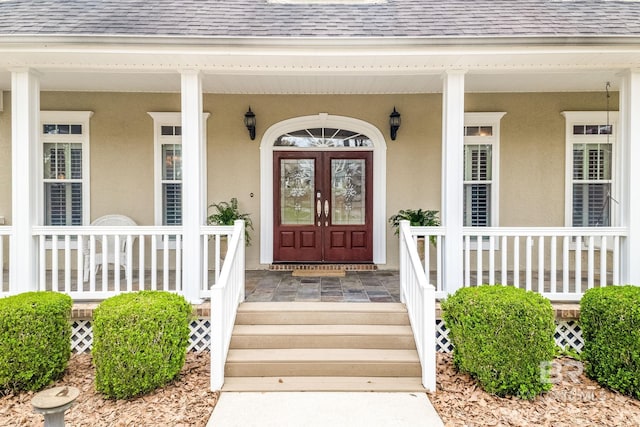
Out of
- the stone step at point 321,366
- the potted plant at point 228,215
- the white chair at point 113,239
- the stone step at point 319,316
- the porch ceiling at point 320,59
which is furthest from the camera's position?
the potted plant at point 228,215

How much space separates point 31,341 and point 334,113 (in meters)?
4.86

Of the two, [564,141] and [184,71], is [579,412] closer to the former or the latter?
[564,141]

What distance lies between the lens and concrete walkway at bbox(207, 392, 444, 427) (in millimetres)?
3113

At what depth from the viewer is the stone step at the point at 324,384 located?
3.57m

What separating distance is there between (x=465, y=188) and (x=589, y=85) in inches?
87.7

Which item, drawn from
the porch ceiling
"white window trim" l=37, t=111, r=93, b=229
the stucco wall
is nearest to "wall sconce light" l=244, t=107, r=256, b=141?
the stucco wall

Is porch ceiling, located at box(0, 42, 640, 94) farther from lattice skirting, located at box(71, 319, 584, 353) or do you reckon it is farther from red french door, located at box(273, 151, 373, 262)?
lattice skirting, located at box(71, 319, 584, 353)

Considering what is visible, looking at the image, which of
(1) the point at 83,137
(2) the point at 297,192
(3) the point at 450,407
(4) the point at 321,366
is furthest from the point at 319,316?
(1) the point at 83,137

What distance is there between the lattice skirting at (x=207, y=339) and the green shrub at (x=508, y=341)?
809mm

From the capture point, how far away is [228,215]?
243 inches

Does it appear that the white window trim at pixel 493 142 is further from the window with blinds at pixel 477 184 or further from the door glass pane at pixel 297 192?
the door glass pane at pixel 297 192

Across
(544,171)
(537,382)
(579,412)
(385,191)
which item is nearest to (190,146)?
(385,191)

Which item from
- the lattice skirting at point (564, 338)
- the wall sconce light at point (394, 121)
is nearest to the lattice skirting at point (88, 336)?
the lattice skirting at point (564, 338)

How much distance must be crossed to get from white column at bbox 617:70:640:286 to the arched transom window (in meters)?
3.34
